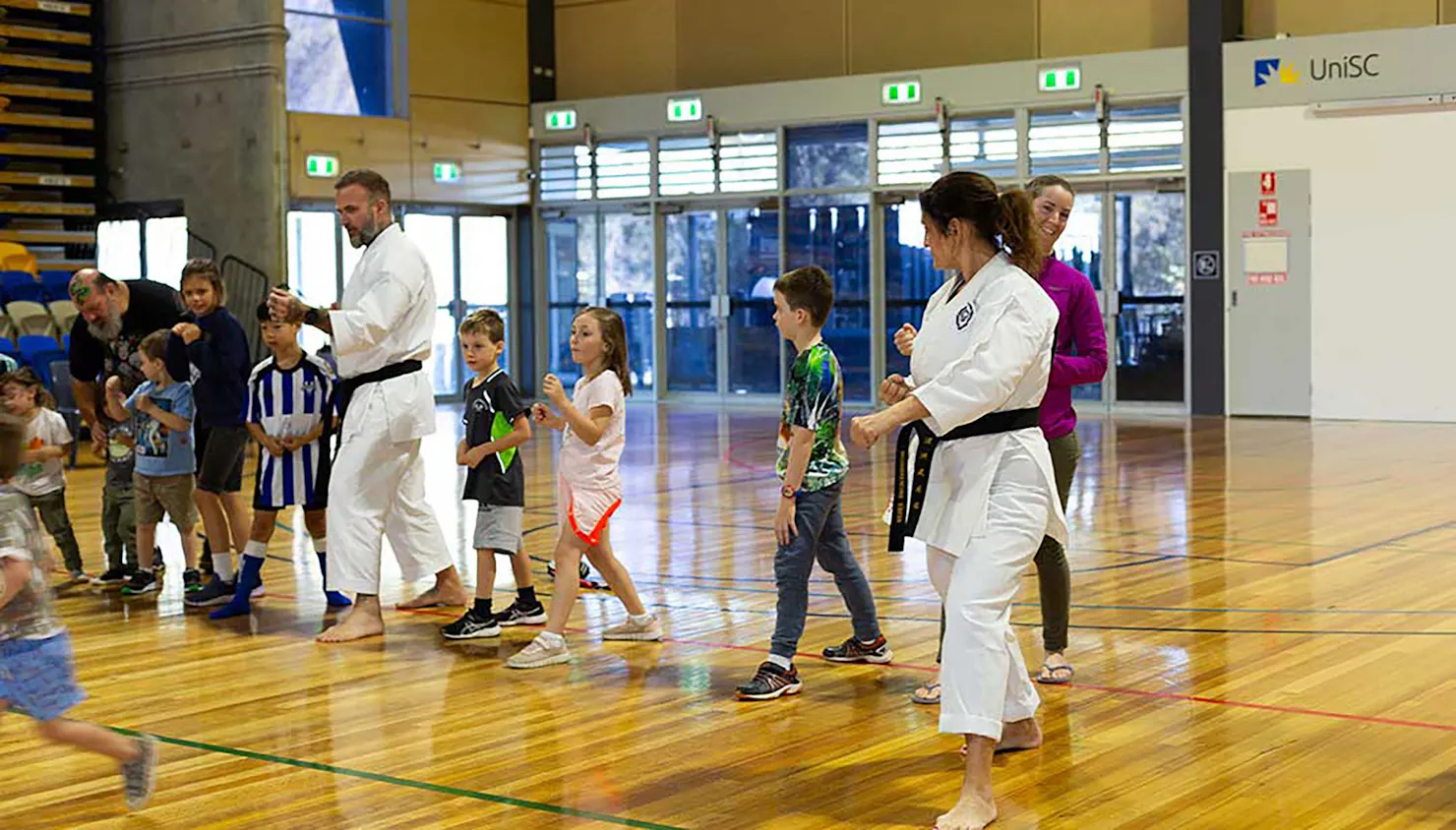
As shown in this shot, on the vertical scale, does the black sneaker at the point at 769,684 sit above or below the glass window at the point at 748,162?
below

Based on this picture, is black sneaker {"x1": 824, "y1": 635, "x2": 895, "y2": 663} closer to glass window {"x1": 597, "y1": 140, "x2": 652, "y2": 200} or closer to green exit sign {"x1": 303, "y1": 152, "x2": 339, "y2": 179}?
green exit sign {"x1": 303, "y1": 152, "x2": 339, "y2": 179}

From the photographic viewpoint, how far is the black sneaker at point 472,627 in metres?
7.20

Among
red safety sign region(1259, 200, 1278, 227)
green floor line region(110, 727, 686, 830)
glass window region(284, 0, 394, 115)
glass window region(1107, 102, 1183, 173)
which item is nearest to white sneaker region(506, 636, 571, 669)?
green floor line region(110, 727, 686, 830)

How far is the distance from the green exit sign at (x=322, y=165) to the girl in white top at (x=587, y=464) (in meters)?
15.2

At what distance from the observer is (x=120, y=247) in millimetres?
21781

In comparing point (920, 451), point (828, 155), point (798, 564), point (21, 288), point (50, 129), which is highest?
point (50, 129)

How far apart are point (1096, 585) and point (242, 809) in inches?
181

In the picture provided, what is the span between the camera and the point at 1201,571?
28.1 ft

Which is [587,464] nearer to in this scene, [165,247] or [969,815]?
[969,815]

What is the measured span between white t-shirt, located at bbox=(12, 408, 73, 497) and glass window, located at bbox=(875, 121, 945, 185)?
45.6 feet

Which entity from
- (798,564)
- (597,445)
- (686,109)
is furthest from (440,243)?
(798,564)

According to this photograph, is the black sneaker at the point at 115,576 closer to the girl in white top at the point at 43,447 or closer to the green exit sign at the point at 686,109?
the girl in white top at the point at 43,447

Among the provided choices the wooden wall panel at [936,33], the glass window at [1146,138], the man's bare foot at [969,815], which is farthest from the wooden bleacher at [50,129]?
the man's bare foot at [969,815]

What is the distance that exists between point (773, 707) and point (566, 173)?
18.7 meters
